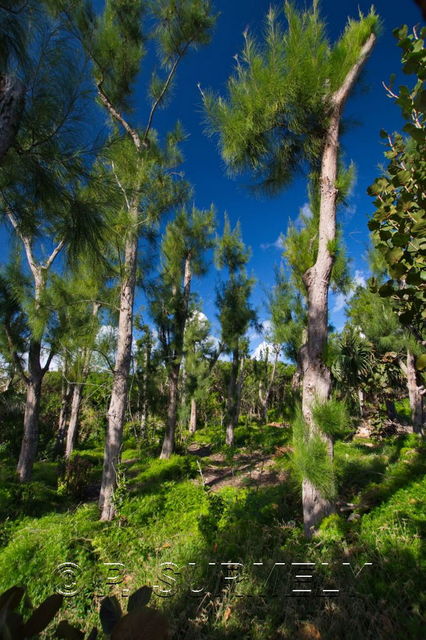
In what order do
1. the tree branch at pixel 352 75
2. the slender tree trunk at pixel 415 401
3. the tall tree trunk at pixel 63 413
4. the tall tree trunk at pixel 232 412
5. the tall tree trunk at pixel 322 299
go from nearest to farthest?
the tall tree trunk at pixel 322 299
the tree branch at pixel 352 75
the slender tree trunk at pixel 415 401
the tall tree trunk at pixel 232 412
the tall tree trunk at pixel 63 413

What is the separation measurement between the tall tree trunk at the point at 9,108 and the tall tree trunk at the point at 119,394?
338 centimetres

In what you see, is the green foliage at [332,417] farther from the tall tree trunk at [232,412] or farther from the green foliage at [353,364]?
the tall tree trunk at [232,412]

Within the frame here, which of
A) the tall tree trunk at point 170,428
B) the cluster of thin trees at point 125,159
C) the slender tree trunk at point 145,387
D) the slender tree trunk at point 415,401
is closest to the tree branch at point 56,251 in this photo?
the cluster of thin trees at point 125,159

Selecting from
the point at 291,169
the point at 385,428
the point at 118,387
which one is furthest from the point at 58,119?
the point at 385,428

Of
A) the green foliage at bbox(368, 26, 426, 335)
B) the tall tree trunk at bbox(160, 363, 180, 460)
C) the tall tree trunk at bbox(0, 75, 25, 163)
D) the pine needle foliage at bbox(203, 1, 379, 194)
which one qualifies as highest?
the pine needle foliage at bbox(203, 1, 379, 194)

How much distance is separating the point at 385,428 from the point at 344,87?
11216mm

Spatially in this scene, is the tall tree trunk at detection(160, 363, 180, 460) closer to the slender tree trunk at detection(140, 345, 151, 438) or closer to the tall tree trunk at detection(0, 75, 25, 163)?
the slender tree trunk at detection(140, 345, 151, 438)

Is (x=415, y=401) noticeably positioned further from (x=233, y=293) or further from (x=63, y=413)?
(x=63, y=413)

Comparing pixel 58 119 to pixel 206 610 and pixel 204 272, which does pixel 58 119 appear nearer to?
pixel 206 610

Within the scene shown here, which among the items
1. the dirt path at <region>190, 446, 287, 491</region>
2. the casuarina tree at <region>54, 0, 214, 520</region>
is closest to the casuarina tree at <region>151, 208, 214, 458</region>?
the dirt path at <region>190, 446, 287, 491</region>

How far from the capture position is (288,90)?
12.6ft

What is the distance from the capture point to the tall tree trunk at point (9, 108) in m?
1.87

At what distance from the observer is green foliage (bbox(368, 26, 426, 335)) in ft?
3.07

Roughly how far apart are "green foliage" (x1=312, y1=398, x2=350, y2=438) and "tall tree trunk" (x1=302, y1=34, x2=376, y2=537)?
16 cm
